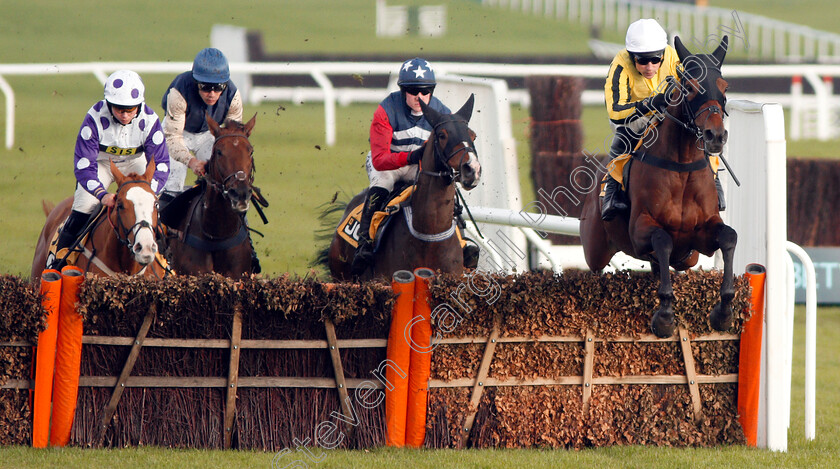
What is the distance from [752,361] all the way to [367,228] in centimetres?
224

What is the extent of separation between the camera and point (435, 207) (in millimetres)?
5484

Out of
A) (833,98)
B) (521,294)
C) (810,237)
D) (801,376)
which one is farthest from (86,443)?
(833,98)

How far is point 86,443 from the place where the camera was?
4.62 meters

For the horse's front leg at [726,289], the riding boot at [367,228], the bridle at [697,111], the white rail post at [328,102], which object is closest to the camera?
the bridle at [697,111]

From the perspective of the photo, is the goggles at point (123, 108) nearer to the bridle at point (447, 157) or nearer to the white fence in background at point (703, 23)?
the bridle at point (447, 157)

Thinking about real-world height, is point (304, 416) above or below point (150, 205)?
below

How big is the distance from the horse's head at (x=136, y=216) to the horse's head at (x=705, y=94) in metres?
2.67

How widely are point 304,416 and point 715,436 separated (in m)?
1.99

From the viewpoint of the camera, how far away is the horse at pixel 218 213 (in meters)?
5.45

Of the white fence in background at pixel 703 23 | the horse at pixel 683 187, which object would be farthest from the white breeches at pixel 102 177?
the white fence in background at pixel 703 23

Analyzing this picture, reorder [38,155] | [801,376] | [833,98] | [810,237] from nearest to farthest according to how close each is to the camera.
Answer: [801,376]
[810,237]
[38,155]
[833,98]

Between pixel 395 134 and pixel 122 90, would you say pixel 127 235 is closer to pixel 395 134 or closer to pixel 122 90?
pixel 122 90

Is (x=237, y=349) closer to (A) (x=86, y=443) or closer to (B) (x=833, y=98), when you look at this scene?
(A) (x=86, y=443)

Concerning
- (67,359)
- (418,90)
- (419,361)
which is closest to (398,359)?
(419,361)
